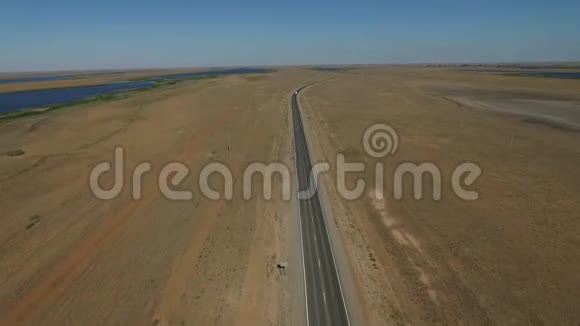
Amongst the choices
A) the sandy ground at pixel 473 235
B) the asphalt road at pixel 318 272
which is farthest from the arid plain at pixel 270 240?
the asphalt road at pixel 318 272

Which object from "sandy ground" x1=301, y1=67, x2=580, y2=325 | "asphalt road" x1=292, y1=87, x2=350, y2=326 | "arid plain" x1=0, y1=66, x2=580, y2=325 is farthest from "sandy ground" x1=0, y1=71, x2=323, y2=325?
"sandy ground" x1=301, y1=67, x2=580, y2=325

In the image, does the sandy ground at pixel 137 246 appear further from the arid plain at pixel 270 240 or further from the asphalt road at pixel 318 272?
the asphalt road at pixel 318 272

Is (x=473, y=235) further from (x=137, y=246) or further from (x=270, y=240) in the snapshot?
(x=137, y=246)

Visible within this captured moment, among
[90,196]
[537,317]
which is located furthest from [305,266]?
[90,196]

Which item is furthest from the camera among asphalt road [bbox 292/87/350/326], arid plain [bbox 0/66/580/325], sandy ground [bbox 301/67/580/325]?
arid plain [bbox 0/66/580/325]

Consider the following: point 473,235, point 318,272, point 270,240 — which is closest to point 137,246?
point 270,240

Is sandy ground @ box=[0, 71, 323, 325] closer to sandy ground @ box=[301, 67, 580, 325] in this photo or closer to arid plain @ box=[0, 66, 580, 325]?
arid plain @ box=[0, 66, 580, 325]
